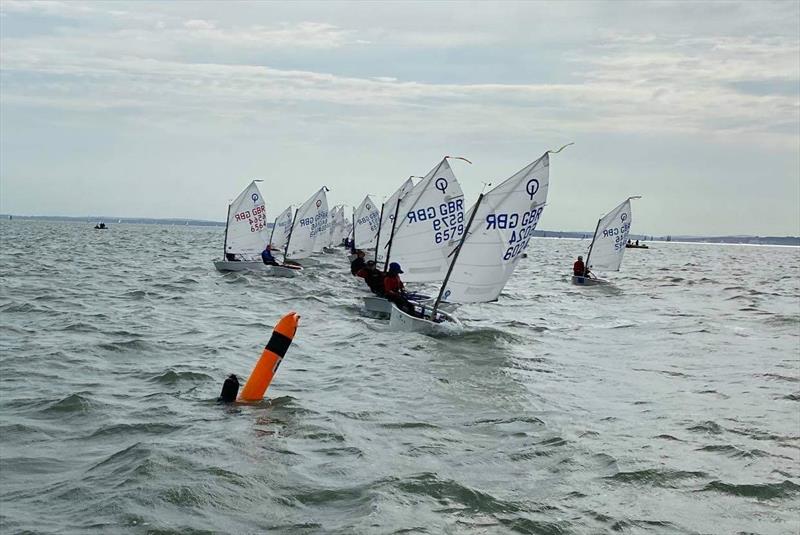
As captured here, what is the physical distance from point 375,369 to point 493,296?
23.7 feet

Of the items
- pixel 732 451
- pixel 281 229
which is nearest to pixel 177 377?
pixel 732 451

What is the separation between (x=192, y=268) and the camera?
136ft

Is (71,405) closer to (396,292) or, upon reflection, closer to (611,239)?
(396,292)

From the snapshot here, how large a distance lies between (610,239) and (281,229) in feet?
81.0

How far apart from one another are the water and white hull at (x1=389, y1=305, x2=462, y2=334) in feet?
1.44

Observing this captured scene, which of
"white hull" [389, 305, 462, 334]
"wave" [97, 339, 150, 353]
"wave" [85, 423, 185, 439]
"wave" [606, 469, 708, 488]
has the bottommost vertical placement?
"wave" [97, 339, 150, 353]

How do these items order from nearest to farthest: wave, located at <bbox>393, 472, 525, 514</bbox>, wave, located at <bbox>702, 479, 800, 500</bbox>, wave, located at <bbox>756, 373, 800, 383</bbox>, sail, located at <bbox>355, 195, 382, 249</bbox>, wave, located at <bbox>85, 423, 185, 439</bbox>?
wave, located at <bbox>393, 472, 525, 514</bbox> → wave, located at <bbox>702, 479, 800, 500</bbox> → wave, located at <bbox>85, 423, 185, 439</bbox> → wave, located at <bbox>756, 373, 800, 383</bbox> → sail, located at <bbox>355, 195, 382, 249</bbox>

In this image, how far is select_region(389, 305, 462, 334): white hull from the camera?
19.3 m

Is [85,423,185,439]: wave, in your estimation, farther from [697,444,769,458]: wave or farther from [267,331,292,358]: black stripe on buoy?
[697,444,769,458]: wave

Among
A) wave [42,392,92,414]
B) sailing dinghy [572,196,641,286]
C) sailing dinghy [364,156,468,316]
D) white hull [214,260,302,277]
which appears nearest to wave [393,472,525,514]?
wave [42,392,92,414]

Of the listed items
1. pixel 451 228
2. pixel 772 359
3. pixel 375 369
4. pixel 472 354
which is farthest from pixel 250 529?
pixel 451 228

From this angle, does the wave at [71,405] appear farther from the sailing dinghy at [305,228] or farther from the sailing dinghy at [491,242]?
the sailing dinghy at [305,228]

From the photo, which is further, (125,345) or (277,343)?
(125,345)

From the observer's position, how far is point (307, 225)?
159 ft
